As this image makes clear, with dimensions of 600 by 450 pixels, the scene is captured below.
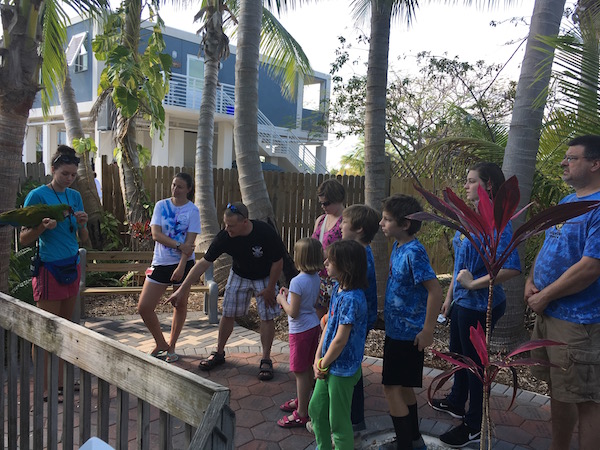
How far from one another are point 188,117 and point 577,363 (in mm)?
22489

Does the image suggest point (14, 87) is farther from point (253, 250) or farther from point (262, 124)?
point (262, 124)

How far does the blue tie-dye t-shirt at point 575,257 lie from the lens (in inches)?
97.3

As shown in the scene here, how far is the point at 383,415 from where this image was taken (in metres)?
3.66

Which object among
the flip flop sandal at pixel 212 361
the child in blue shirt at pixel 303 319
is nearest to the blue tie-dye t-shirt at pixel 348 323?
the child in blue shirt at pixel 303 319

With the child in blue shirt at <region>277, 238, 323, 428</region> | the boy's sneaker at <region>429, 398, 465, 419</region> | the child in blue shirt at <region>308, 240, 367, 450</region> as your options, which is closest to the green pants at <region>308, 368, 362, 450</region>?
the child in blue shirt at <region>308, 240, 367, 450</region>

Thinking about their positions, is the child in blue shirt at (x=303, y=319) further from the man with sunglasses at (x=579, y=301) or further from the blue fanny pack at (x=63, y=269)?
the blue fanny pack at (x=63, y=269)

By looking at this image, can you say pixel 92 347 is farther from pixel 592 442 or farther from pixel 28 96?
pixel 28 96

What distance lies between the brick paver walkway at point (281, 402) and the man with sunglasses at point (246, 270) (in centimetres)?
22

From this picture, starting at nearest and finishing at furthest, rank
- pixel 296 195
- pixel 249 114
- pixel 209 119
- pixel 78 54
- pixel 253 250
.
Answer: pixel 253 250 < pixel 249 114 < pixel 209 119 < pixel 296 195 < pixel 78 54

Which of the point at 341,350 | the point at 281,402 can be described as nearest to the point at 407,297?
the point at 341,350

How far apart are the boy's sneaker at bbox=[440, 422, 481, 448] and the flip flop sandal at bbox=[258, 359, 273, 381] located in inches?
64.1

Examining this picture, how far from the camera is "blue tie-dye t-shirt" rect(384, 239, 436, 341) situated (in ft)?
9.25

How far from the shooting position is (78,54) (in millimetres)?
20594

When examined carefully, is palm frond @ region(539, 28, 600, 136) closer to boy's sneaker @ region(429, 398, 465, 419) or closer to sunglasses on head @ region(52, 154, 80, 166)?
boy's sneaker @ region(429, 398, 465, 419)
